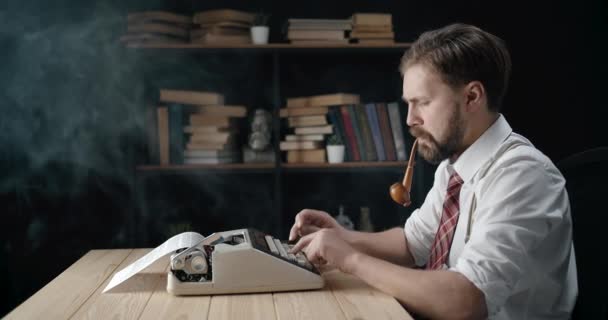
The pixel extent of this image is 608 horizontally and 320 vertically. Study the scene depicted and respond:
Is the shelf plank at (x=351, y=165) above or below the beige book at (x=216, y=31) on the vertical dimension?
below

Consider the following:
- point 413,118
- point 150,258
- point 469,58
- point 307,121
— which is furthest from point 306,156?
point 150,258

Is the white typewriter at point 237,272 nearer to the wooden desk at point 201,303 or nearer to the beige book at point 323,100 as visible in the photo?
the wooden desk at point 201,303

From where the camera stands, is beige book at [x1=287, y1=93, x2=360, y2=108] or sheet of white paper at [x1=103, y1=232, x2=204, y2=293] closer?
sheet of white paper at [x1=103, y1=232, x2=204, y2=293]

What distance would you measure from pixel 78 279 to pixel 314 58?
2.31 m

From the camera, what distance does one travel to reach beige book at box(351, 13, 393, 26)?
10.9 feet

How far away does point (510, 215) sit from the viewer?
143cm

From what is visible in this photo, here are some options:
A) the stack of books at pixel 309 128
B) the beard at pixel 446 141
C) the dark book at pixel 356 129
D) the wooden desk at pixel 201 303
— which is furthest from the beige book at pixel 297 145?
the wooden desk at pixel 201 303

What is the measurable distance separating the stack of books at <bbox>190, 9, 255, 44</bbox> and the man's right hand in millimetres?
1577

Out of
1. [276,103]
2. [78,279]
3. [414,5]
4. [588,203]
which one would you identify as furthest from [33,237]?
[588,203]

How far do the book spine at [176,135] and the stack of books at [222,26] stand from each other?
372mm

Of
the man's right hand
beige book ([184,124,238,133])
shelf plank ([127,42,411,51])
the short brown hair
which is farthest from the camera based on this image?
beige book ([184,124,238,133])

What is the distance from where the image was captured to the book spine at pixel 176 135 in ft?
10.9

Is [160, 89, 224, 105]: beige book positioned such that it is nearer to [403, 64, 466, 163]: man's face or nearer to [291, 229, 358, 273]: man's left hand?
[403, 64, 466, 163]: man's face

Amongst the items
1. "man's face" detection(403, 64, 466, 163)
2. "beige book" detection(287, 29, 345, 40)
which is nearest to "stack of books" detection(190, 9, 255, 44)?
"beige book" detection(287, 29, 345, 40)
